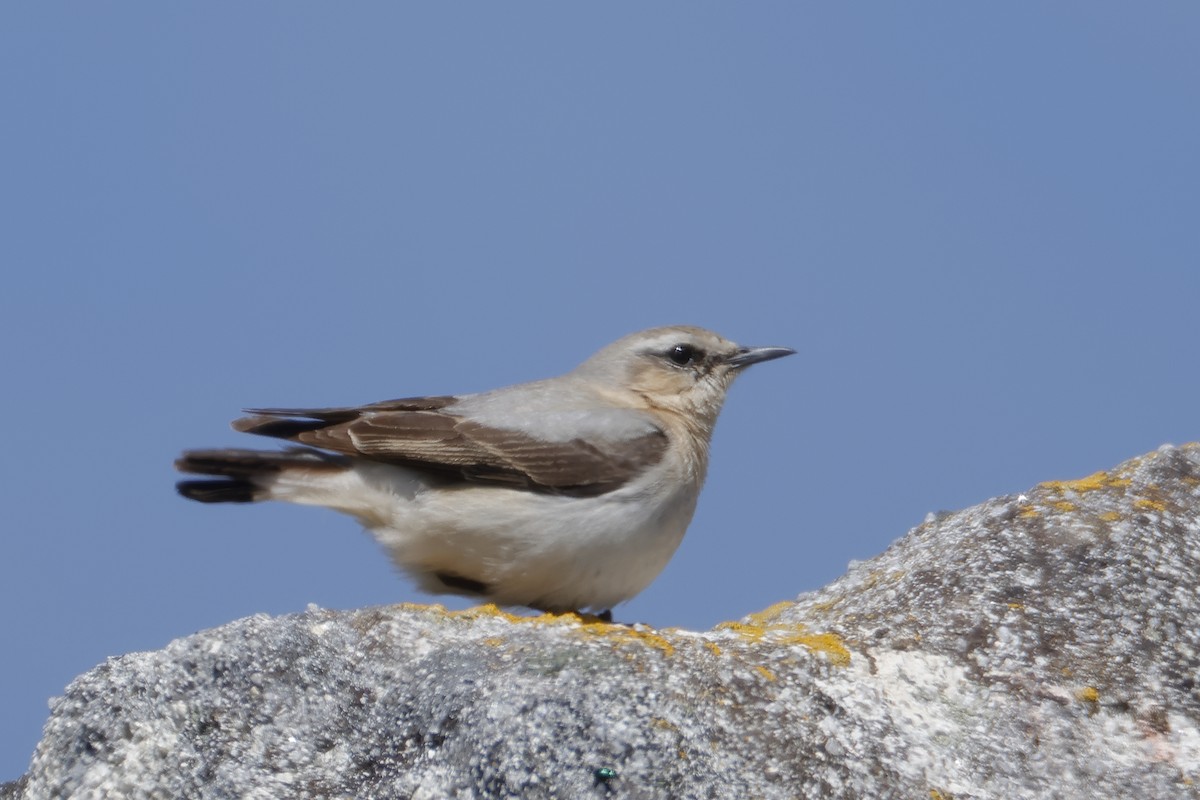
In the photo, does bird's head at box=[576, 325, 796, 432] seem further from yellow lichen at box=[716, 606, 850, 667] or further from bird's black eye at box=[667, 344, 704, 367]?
yellow lichen at box=[716, 606, 850, 667]

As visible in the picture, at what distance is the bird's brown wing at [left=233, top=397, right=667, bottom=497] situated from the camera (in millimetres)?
8398

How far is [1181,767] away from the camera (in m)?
5.91

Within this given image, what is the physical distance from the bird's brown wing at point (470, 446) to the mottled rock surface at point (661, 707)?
169 centimetres

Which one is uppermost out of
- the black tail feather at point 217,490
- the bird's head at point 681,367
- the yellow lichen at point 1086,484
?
the bird's head at point 681,367

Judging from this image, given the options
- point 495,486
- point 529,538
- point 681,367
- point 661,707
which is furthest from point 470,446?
point 661,707

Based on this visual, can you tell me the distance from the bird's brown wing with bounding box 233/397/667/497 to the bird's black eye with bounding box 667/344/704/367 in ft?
4.09

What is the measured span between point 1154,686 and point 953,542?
153 cm

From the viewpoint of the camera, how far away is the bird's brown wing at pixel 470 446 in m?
8.40

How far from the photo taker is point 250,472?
8.60 meters

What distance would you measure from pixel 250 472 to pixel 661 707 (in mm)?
3940

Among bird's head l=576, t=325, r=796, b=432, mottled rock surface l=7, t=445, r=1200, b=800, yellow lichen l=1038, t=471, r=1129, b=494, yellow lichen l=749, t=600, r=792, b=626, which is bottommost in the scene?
mottled rock surface l=7, t=445, r=1200, b=800

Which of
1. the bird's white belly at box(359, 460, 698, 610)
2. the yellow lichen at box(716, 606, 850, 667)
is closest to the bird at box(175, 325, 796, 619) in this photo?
the bird's white belly at box(359, 460, 698, 610)

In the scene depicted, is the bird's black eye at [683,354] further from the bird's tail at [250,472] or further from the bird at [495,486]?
the bird's tail at [250,472]

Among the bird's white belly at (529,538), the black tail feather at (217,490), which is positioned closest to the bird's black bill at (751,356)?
the bird's white belly at (529,538)
